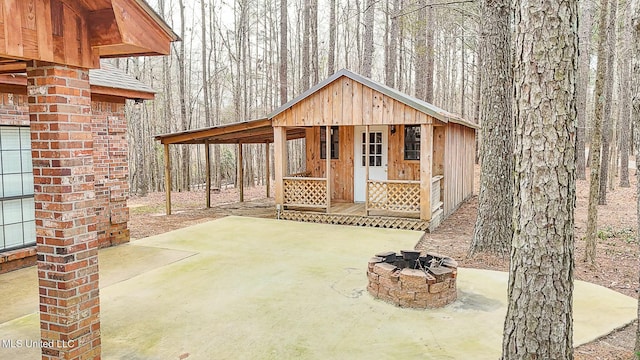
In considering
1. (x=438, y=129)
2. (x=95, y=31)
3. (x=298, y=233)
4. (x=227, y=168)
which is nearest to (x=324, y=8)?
(x=227, y=168)

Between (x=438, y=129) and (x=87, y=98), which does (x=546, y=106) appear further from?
(x=438, y=129)

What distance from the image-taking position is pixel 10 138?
21.3 ft

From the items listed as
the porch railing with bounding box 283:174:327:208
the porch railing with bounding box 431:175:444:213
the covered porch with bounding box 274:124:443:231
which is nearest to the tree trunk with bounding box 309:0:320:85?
the covered porch with bounding box 274:124:443:231

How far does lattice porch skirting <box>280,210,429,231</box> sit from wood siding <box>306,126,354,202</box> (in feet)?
6.56

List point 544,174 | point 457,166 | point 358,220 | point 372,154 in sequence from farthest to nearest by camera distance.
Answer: point 457,166 < point 372,154 < point 358,220 < point 544,174

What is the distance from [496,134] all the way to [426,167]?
262cm

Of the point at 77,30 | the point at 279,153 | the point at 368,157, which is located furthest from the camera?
the point at 279,153

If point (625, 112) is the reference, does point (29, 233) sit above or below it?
below

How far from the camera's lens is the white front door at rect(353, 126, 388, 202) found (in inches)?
474

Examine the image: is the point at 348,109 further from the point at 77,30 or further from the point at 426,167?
the point at 77,30

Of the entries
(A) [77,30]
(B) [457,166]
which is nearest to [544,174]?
(A) [77,30]

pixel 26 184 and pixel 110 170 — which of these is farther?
pixel 110 170

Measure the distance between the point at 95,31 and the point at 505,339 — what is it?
3.95 metres

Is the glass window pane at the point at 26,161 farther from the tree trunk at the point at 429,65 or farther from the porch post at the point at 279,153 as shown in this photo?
the tree trunk at the point at 429,65
